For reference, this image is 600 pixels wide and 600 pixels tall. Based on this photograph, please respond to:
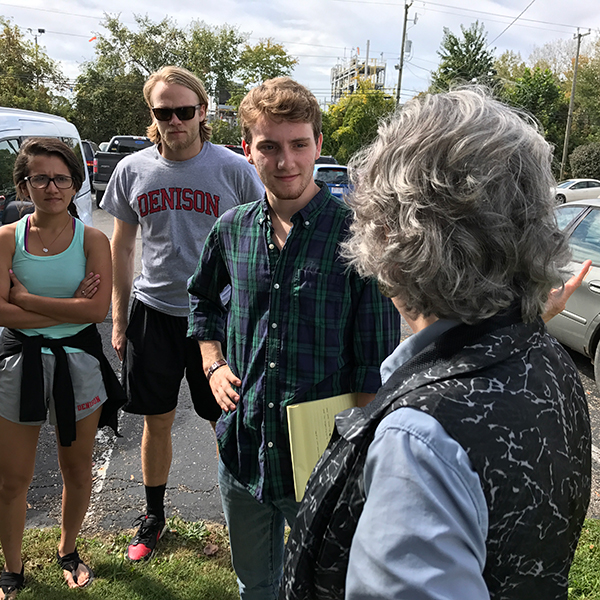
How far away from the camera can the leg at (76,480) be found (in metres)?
2.42

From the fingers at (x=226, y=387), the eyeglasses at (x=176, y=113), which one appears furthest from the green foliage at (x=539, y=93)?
the fingers at (x=226, y=387)

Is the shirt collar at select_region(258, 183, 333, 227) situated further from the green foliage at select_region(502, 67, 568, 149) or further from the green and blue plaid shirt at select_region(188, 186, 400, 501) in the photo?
the green foliage at select_region(502, 67, 568, 149)

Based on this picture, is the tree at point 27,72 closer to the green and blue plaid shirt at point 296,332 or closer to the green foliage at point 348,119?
the green foliage at point 348,119

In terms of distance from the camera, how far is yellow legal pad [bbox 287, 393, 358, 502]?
1.54 meters

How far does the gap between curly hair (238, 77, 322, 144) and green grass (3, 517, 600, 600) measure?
6.56 feet

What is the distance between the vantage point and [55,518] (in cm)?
301

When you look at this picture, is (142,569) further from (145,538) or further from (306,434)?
(306,434)

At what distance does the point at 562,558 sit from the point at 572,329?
15.6ft

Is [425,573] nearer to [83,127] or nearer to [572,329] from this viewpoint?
[572,329]

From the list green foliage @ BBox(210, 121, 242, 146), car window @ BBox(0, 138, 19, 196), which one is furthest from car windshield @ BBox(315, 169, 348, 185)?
green foliage @ BBox(210, 121, 242, 146)

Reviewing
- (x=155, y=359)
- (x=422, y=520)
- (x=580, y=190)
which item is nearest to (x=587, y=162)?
(x=580, y=190)

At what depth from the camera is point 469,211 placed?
910 millimetres

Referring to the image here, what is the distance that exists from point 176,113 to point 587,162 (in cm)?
3555

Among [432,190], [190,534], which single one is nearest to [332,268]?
[432,190]
